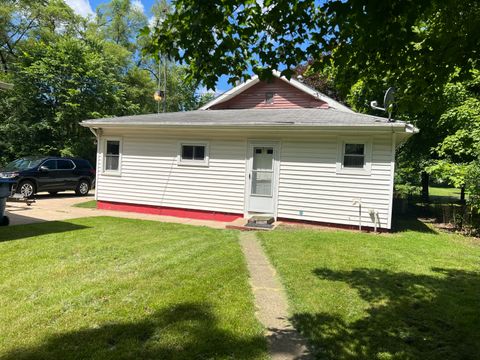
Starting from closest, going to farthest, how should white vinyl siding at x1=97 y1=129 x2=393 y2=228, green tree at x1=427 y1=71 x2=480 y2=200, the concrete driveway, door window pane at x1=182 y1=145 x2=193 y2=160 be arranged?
white vinyl siding at x1=97 y1=129 x2=393 y2=228
the concrete driveway
green tree at x1=427 y1=71 x2=480 y2=200
door window pane at x1=182 y1=145 x2=193 y2=160

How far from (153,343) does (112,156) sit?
10.8 meters

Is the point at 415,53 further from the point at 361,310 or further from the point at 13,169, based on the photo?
the point at 13,169

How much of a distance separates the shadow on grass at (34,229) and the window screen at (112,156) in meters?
3.82

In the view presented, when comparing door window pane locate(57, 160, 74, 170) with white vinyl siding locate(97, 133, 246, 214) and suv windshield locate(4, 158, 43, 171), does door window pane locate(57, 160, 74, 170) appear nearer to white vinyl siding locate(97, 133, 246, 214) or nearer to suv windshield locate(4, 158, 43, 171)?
suv windshield locate(4, 158, 43, 171)

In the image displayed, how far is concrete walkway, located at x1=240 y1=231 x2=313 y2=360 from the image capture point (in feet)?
11.2

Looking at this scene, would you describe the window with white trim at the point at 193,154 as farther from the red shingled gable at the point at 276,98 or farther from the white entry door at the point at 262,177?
the red shingled gable at the point at 276,98

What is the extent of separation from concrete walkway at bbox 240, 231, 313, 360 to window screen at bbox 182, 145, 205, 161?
5396mm

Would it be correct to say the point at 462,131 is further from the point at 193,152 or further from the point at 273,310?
the point at 273,310

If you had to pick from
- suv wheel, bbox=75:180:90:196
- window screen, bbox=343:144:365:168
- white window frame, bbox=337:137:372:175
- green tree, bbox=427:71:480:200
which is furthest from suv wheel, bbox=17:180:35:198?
green tree, bbox=427:71:480:200

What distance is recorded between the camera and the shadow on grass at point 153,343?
316 cm

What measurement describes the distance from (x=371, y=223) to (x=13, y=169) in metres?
14.1

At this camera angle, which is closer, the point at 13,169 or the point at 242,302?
the point at 242,302

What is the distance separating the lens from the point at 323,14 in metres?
3.79

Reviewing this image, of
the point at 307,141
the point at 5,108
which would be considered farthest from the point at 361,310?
the point at 5,108
